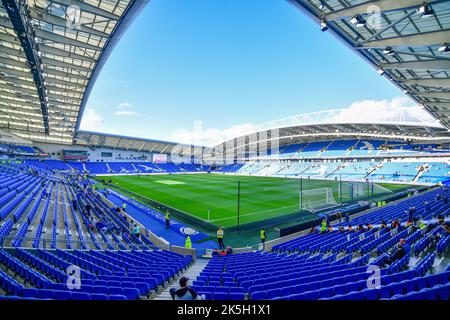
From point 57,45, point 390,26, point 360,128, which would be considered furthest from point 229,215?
point 360,128

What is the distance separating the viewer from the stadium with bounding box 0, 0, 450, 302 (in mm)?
5641

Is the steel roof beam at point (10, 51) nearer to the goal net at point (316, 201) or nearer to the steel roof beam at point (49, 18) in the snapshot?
the steel roof beam at point (49, 18)

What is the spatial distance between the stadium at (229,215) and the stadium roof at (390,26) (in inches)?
2.9

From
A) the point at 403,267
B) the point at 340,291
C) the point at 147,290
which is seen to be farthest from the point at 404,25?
the point at 147,290

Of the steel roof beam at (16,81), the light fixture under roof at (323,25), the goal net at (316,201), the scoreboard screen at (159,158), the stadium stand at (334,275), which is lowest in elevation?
the goal net at (316,201)

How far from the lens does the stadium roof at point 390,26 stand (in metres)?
9.67

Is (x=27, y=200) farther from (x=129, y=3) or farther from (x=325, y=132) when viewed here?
(x=325, y=132)

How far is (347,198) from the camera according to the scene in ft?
90.4

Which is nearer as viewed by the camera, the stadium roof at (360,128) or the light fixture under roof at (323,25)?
the light fixture under roof at (323,25)

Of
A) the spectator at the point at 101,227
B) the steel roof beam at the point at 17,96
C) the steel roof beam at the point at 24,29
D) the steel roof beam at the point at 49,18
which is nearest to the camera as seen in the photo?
the steel roof beam at the point at 24,29

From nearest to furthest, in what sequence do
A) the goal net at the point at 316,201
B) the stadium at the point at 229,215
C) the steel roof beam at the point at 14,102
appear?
1. the stadium at the point at 229,215
2. the goal net at the point at 316,201
3. the steel roof beam at the point at 14,102

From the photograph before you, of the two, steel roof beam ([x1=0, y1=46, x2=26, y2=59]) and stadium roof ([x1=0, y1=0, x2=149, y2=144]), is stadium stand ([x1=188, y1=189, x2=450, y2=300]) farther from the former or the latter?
steel roof beam ([x1=0, y1=46, x2=26, y2=59])

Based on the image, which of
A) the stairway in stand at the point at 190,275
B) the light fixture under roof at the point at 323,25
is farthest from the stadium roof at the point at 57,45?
the stairway in stand at the point at 190,275

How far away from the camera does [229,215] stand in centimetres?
2097
